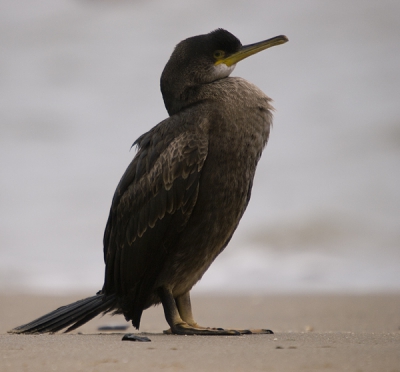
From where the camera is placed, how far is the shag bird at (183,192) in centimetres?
532

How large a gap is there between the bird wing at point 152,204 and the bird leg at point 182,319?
0.17 metres

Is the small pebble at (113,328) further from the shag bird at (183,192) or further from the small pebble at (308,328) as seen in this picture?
the small pebble at (308,328)

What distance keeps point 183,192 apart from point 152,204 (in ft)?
0.98

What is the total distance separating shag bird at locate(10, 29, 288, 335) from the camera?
5.32 meters

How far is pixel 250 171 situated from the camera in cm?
548

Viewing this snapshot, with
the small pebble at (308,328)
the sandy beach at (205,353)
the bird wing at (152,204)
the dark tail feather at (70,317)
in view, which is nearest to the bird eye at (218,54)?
the bird wing at (152,204)

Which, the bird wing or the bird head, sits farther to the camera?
the bird head

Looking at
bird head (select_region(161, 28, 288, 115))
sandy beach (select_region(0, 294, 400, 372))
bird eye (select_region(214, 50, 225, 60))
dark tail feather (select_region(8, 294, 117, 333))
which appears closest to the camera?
sandy beach (select_region(0, 294, 400, 372))

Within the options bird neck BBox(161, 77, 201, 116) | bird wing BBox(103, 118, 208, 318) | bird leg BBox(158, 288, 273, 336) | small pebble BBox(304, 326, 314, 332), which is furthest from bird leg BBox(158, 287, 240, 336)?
small pebble BBox(304, 326, 314, 332)

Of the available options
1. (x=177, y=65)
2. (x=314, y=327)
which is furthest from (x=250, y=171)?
(x=314, y=327)

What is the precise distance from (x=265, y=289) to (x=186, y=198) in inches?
261

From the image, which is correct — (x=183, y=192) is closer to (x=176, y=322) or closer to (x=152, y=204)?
(x=152, y=204)

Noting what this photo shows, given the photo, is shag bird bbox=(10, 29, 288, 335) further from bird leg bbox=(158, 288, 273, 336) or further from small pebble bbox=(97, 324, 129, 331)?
small pebble bbox=(97, 324, 129, 331)

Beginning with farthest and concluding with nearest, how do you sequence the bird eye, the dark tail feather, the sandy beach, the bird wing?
the bird eye < the dark tail feather < the bird wing < the sandy beach
